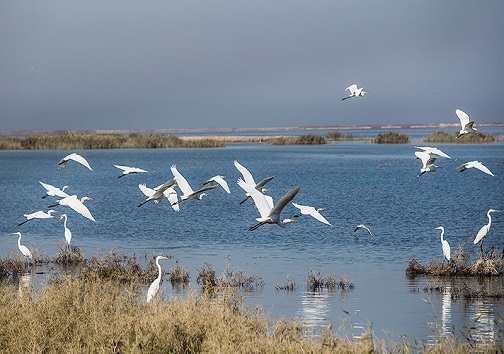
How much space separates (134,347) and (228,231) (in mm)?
16454

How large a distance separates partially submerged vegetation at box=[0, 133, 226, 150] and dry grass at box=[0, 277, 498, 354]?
68.2 meters

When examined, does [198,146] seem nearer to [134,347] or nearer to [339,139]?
[339,139]

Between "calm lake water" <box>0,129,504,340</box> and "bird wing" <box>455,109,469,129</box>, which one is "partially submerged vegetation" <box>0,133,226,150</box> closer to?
"calm lake water" <box>0,129,504,340</box>

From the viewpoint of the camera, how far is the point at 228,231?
2409 cm

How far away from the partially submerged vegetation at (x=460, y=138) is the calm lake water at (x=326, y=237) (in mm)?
Result: 30637

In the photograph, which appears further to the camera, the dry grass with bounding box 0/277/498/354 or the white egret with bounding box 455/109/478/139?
the white egret with bounding box 455/109/478/139

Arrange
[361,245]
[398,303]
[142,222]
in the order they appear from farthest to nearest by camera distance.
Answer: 1. [142,222]
2. [361,245]
3. [398,303]

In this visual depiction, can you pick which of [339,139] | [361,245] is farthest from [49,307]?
[339,139]

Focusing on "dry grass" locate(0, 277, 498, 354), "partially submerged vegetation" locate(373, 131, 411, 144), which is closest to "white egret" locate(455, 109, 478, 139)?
"dry grass" locate(0, 277, 498, 354)

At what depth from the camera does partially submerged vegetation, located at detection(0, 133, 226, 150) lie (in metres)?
77.6

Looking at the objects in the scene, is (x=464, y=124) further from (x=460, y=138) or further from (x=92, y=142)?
(x=460, y=138)

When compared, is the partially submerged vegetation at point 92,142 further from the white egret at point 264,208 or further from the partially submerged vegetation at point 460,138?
the white egret at point 264,208

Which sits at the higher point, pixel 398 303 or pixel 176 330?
pixel 176 330

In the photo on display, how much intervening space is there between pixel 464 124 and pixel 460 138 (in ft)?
226
